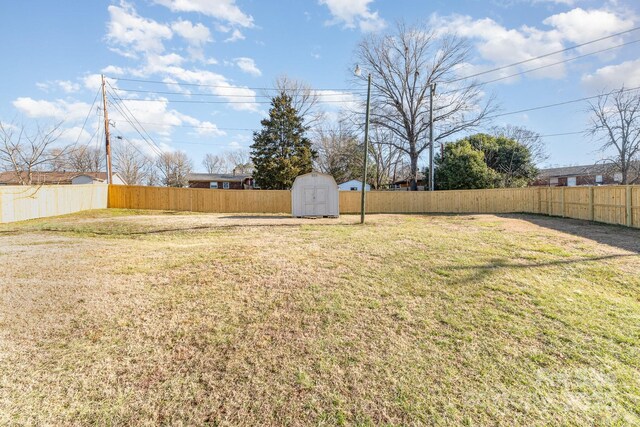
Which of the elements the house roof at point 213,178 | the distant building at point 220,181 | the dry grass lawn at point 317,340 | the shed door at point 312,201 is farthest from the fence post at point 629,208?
the house roof at point 213,178

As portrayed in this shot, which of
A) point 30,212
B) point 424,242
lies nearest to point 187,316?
point 424,242

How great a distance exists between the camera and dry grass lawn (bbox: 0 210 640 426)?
2.46 metres

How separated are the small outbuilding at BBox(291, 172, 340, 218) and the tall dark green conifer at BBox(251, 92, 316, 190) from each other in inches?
392

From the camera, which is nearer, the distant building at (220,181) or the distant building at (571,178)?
the distant building at (571,178)

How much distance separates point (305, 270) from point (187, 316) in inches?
82.4

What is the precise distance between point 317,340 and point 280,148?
24346 mm

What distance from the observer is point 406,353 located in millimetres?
3139

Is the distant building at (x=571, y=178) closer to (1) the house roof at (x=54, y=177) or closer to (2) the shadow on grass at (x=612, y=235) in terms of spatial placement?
(2) the shadow on grass at (x=612, y=235)

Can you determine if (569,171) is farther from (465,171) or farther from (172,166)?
(172,166)

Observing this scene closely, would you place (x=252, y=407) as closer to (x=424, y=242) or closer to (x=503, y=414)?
(x=503, y=414)

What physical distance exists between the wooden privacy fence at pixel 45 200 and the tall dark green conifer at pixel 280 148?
11480 mm

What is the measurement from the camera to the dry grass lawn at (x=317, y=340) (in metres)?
2.46

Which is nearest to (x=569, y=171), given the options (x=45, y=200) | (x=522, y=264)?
(x=522, y=264)

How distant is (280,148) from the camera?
26422 mm
